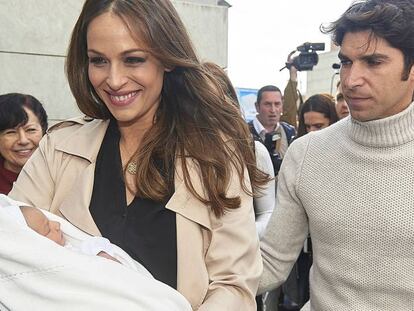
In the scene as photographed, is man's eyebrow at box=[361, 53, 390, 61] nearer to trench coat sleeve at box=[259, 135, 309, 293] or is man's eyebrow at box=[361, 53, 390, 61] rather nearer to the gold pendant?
trench coat sleeve at box=[259, 135, 309, 293]

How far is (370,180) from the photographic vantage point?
6.54ft

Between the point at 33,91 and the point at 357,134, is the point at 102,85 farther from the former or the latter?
the point at 33,91

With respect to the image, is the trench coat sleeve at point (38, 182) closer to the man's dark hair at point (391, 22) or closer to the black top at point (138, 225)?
the black top at point (138, 225)

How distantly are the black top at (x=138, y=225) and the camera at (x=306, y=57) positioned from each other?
4.90m

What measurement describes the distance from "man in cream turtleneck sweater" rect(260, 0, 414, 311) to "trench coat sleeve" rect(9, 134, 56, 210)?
3.05ft

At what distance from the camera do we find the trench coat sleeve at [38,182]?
5.89 feet

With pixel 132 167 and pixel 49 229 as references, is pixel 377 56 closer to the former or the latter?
pixel 132 167

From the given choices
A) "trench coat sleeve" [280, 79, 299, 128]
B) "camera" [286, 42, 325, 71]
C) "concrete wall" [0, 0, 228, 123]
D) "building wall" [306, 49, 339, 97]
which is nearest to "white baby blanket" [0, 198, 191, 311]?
"concrete wall" [0, 0, 228, 123]

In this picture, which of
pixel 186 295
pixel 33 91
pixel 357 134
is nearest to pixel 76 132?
pixel 186 295

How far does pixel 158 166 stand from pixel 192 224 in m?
0.23

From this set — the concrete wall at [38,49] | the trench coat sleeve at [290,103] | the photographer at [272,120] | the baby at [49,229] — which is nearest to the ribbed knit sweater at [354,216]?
the baby at [49,229]

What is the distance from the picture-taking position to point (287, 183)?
2.21m

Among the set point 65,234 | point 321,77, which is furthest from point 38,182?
point 321,77

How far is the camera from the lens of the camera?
6.45 meters
